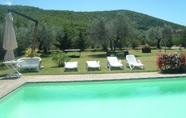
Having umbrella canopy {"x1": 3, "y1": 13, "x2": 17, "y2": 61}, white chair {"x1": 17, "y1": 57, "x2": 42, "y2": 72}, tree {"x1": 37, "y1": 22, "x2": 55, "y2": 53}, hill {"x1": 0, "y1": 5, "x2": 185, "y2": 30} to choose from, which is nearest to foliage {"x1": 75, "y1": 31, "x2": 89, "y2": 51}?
hill {"x1": 0, "y1": 5, "x2": 185, "y2": 30}

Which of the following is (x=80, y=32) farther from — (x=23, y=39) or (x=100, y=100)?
(x=100, y=100)

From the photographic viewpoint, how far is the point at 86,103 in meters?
6.90

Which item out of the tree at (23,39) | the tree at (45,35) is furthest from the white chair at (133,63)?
the tree at (45,35)

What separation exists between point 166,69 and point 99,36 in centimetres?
1612

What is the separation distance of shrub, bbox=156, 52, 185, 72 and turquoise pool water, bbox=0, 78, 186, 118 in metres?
1.47

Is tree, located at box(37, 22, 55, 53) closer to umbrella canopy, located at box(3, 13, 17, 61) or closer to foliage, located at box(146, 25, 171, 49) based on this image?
umbrella canopy, located at box(3, 13, 17, 61)

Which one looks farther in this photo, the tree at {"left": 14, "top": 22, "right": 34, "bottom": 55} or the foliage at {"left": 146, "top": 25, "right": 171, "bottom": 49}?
the foliage at {"left": 146, "top": 25, "right": 171, "bottom": 49}

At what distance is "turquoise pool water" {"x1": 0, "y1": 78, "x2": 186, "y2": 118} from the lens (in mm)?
5898

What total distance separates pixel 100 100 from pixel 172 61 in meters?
5.55

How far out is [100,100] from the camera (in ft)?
23.6

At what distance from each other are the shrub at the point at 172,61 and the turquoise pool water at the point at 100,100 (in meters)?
1.47

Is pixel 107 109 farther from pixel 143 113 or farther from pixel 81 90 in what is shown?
pixel 81 90

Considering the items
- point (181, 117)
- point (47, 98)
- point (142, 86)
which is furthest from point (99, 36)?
point (181, 117)

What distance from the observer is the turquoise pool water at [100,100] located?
5.90 metres
